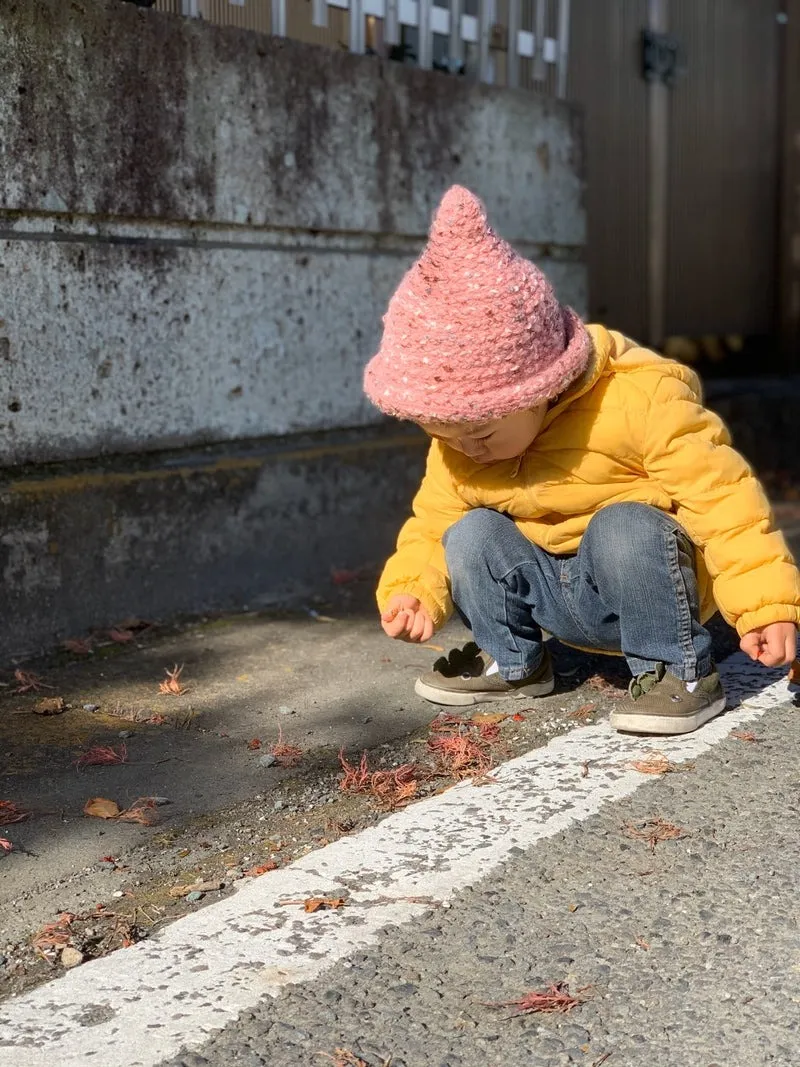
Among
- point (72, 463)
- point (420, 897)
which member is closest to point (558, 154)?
point (72, 463)

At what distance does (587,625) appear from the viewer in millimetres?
2920

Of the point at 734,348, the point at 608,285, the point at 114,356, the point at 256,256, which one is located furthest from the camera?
the point at 734,348

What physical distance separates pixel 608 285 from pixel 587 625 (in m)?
3.74

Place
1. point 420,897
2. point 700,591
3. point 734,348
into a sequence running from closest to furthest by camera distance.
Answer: point 420,897 < point 700,591 < point 734,348

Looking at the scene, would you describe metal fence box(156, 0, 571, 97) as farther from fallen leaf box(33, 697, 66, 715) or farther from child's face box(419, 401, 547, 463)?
fallen leaf box(33, 697, 66, 715)

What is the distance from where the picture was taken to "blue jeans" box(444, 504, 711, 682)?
274cm

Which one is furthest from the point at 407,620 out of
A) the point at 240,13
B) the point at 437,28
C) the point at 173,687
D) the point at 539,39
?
the point at 539,39

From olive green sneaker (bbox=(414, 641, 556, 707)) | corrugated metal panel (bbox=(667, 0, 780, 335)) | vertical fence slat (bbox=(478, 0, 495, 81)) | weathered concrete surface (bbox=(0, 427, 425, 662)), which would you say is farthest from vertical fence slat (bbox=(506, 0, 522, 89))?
olive green sneaker (bbox=(414, 641, 556, 707))

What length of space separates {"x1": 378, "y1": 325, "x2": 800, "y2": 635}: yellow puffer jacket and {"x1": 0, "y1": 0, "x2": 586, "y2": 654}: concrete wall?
3.43ft

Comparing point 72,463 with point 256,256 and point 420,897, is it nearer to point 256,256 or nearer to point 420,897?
point 256,256

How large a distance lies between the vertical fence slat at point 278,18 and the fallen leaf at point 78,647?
1996mm

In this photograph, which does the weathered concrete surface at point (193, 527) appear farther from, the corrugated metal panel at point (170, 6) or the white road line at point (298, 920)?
the white road line at point (298, 920)

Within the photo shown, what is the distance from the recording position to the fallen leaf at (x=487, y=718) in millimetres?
2924

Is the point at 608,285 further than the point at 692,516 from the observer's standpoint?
Yes
